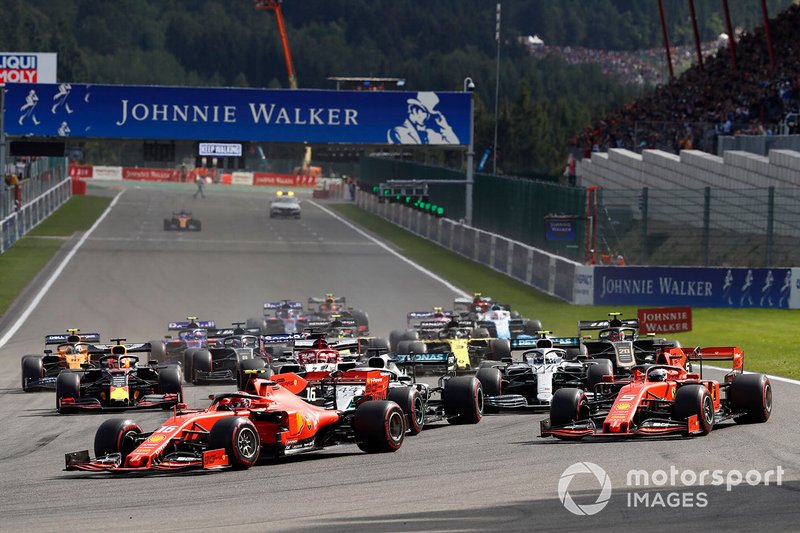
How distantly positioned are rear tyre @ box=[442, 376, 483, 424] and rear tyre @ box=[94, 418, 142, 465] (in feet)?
16.4

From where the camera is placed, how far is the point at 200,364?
26484 millimetres

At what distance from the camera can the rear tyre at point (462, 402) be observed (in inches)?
780

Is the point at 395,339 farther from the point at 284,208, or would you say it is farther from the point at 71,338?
the point at 284,208

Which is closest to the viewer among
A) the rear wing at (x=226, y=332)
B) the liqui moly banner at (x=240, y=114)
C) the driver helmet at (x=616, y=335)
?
the driver helmet at (x=616, y=335)

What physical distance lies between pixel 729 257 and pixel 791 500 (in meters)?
28.2

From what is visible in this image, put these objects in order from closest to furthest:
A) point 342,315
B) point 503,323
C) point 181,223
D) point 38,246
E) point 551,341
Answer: point 551,341 < point 503,323 < point 342,315 < point 38,246 < point 181,223

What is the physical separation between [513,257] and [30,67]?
155ft

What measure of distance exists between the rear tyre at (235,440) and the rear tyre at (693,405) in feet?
17.1

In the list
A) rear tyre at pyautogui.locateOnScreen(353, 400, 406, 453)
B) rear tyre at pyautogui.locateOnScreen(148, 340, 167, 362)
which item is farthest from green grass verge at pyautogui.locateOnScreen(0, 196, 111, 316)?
rear tyre at pyautogui.locateOnScreen(353, 400, 406, 453)

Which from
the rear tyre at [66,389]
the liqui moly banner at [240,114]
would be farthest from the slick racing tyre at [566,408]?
the liqui moly banner at [240,114]

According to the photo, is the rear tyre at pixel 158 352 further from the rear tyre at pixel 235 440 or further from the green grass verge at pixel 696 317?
the rear tyre at pixel 235 440

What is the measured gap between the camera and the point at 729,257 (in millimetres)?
40625

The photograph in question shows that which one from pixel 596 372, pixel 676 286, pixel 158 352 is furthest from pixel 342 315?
pixel 676 286

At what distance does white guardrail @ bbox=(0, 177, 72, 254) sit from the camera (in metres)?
54.0
